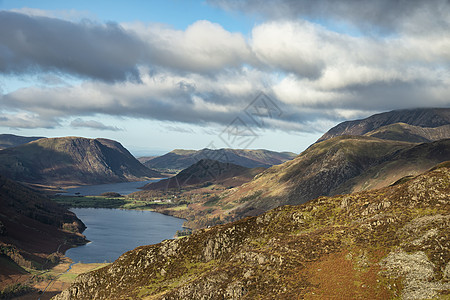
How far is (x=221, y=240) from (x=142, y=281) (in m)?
30.3

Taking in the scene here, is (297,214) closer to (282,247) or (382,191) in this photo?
(282,247)

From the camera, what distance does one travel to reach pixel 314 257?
101188 mm

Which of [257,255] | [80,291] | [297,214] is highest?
[297,214]

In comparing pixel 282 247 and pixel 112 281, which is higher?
pixel 282 247

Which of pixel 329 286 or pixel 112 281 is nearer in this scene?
pixel 329 286

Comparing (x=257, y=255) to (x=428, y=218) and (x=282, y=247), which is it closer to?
(x=282, y=247)

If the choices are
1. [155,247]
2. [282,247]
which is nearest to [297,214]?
[282,247]

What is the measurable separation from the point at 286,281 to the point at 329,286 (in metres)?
11.5

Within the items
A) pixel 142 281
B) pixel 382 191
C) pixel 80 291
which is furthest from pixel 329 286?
pixel 80 291

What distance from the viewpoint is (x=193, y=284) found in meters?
104

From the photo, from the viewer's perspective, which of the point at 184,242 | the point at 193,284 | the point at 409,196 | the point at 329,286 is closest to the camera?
the point at 329,286

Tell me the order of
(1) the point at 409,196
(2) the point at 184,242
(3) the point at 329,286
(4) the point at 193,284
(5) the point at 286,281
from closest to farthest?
(3) the point at 329,286 < (5) the point at 286,281 < (4) the point at 193,284 < (1) the point at 409,196 < (2) the point at 184,242

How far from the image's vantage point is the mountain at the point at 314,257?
85.1m

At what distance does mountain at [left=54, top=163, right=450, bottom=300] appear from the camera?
279 ft
